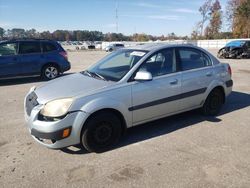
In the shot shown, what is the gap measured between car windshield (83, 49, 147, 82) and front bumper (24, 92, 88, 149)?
993mm

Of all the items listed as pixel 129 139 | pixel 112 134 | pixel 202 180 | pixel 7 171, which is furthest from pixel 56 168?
pixel 202 180

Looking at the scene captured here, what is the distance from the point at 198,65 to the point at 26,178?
3.81 m

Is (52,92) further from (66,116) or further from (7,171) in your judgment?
(7,171)

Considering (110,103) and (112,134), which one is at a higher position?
(110,103)

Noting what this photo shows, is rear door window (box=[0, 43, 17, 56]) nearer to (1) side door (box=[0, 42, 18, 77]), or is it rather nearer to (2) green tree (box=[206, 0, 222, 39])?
(1) side door (box=[0, 42, 18, 77])

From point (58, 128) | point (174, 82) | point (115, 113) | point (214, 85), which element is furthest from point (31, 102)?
point (214, 85)

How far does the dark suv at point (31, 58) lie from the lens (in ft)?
33.3

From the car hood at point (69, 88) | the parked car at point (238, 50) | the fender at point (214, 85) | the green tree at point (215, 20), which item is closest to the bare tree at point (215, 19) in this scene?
the green tree at point (215, 20)

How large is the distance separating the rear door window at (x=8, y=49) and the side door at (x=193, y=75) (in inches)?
288

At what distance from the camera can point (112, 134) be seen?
4.32m

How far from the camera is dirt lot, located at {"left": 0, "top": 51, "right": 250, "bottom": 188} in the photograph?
3.41 m

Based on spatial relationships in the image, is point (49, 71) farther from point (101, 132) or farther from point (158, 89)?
point (101, 132)

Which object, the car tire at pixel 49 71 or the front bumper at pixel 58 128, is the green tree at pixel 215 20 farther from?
the front bumper at pixel 58 128

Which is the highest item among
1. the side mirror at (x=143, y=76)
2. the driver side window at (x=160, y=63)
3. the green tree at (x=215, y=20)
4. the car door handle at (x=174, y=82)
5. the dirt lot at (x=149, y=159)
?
the green tree at (x=215, y=20)
